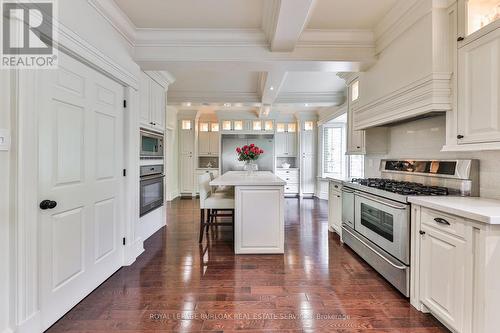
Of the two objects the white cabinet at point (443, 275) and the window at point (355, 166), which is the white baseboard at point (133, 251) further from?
the window at point (355, 166)

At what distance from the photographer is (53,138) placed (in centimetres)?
174

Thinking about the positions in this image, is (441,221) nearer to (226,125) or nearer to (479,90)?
(479,90)

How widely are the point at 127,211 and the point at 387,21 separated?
352 centimetres

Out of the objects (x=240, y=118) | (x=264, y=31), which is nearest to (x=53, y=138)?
(x=264, y=31)

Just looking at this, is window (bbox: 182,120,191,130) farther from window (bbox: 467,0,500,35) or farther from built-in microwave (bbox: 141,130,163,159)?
window (bbox: 467,0,500,35)

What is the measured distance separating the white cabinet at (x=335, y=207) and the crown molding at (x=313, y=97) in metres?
2.22

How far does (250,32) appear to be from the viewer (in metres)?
2.71

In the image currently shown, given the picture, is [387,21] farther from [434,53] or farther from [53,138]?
[53,138]

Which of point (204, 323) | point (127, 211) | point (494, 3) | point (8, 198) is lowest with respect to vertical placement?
point (204, 323)

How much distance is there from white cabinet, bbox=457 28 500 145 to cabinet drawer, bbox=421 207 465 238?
2.00 ft

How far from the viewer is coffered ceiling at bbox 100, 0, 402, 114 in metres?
2.27

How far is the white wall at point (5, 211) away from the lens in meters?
1.39

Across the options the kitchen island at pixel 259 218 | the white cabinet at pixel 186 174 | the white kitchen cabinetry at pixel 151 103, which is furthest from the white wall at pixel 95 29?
the white cabinet at pixel 186 174

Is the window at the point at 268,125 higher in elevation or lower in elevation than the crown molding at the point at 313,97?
lower
